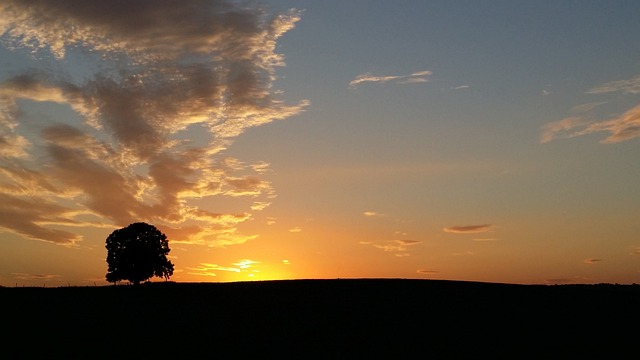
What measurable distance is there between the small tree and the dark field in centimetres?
1848

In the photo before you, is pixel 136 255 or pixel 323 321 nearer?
pixel 323 321

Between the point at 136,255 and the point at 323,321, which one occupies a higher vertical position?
the point at 136,255

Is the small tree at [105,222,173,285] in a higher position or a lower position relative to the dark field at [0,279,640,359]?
higher

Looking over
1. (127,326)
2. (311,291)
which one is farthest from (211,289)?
(127,326)

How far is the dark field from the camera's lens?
23.3 m

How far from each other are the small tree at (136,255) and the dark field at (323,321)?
18.5 meters

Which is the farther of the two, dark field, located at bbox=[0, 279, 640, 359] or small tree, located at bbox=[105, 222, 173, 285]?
small tree, located at bbox=[105, 222, 173, 285]

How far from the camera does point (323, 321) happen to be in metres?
28.5

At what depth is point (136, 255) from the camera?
56.5 m

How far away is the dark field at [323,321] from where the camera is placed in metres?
23.3

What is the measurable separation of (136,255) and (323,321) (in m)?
33.1

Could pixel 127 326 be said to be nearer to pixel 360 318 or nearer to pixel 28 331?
pixel 28 331

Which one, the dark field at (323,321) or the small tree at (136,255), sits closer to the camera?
the dark field at (323,321)

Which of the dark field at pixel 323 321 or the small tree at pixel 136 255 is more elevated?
the small tree at pixel 136 255
